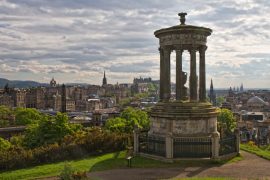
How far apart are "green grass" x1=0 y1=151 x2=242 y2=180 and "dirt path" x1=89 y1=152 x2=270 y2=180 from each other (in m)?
0.76

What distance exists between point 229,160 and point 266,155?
2.69m

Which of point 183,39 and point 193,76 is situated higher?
point 183,39

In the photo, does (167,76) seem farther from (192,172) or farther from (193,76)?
(192,172)

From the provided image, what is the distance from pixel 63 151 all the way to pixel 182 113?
6.90m

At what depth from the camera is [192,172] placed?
17.5 m

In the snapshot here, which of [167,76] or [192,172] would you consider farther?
[167,76]

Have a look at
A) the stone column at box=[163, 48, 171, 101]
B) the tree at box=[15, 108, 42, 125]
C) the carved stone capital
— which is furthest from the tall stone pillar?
the tree at box=[15, 108, 42, 125]

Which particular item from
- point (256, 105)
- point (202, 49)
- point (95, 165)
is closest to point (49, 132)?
point (95, 165)

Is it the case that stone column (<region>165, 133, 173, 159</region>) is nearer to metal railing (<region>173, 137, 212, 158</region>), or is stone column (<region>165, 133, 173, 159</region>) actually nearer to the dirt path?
metal railing (<region>173, 137, 212, 158</region>)

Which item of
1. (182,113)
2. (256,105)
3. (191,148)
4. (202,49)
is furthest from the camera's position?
(256,105)

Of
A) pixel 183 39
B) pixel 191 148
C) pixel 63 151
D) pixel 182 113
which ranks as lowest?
pixel 63 151

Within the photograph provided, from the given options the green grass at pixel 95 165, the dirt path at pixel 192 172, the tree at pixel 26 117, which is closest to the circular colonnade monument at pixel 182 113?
the green grass at pixel 95 165

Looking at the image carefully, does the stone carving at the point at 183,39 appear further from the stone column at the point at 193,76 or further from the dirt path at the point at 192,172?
the dirt path at the point at 192,172

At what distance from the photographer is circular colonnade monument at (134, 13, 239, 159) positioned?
19891 millimetres
